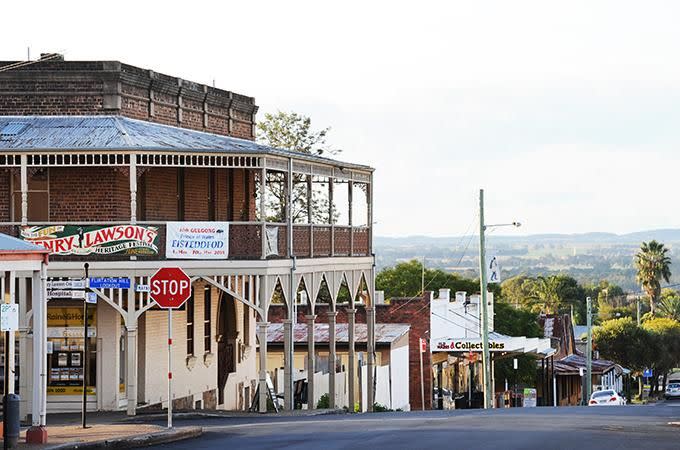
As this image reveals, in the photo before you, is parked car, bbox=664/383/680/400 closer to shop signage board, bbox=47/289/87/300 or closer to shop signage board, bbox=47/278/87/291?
shop signage board, bbox=47/278/87/291

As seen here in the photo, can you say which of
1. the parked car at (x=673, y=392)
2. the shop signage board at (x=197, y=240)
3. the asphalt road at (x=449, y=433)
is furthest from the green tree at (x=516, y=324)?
the asphalt road at (x=449, y=433)

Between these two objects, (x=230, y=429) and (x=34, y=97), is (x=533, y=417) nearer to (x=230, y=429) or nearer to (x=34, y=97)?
(x=230, y=429)

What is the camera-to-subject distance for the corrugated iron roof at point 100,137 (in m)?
31.1

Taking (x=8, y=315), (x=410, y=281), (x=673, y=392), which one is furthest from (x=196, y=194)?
(x=673, y=392)

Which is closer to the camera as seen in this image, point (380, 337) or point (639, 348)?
point (380, 337)

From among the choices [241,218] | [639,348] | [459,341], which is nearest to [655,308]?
[639,348]

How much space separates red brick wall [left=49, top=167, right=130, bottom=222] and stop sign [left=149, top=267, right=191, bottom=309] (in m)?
6.17

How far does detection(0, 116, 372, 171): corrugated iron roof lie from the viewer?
3109 cm

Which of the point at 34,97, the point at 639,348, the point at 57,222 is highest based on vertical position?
the point at 34,97

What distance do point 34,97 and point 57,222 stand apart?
144 inches

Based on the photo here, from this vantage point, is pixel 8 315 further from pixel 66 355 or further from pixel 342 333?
pixel 342 333

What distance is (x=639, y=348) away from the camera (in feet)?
316

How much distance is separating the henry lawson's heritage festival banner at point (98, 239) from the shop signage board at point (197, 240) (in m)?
0.39

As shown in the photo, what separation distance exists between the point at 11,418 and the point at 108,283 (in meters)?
10.9
